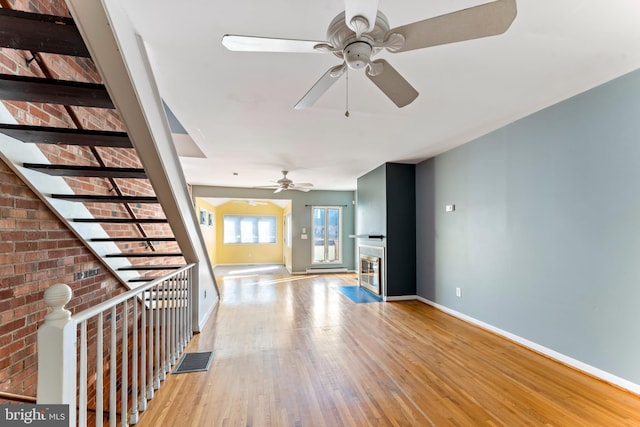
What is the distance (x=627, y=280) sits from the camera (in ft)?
7.37

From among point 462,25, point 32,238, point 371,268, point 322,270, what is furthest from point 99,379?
point 322,270

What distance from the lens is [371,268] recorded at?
5664mm

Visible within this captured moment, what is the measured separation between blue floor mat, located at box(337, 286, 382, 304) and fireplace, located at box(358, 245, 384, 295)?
11cm

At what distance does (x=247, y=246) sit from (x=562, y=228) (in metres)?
8.77

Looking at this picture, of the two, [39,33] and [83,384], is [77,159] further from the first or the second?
[83,384]

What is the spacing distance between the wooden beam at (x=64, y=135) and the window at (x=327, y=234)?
6441 mm

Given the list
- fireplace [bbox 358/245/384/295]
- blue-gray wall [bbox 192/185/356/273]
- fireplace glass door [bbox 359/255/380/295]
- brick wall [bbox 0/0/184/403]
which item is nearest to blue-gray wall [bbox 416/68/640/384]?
fireplace [bbox 358/245/384/295]

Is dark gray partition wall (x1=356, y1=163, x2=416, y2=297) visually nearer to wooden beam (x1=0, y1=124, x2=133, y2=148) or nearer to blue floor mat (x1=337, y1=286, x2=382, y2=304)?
blue floor mat (x1=337, y1=286, x2=382, y2=304)

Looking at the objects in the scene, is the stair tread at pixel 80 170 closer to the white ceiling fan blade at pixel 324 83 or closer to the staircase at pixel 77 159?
the staircase at pixel 77 159

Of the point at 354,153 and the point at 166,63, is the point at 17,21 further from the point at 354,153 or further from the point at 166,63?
the point at 354,153

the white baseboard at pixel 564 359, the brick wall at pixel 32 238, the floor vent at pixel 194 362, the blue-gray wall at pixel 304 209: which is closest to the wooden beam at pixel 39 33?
the brick wall at pixel 32 238

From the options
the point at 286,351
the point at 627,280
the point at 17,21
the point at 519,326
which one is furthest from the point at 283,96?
the point at 519,326

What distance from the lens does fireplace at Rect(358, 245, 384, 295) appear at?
5.20 meters

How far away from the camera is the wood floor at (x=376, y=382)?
1.91 meters
